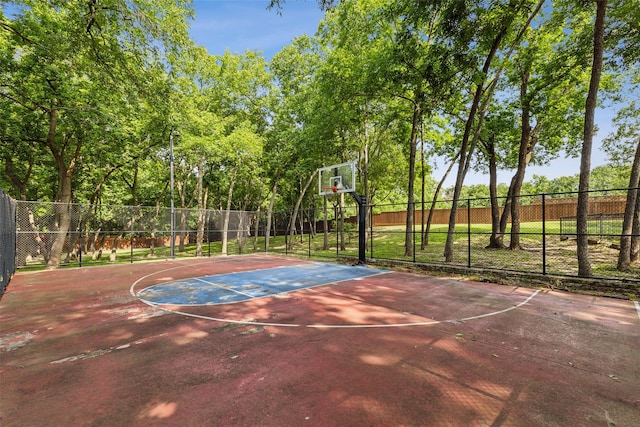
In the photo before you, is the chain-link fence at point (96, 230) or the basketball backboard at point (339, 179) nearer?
the chain-link fence at point (96, 230)

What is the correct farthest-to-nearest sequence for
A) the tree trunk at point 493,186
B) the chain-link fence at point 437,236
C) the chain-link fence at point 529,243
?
the tree trunk at point 493,186 → the chain-link fence at point 437,236 → the chain-link fence at point 529,243

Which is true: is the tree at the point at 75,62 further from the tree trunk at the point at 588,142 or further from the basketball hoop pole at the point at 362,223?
the tree trunk at the point at 588,142

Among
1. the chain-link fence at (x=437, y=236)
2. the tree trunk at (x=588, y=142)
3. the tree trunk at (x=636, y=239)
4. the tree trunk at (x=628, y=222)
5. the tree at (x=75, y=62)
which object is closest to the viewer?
the tree at (x=75, y=62)

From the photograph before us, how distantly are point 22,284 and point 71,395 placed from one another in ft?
30.7

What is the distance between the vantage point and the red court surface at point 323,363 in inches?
111

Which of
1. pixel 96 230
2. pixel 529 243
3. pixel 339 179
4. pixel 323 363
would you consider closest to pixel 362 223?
pixel 339 179

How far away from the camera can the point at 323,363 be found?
379cm

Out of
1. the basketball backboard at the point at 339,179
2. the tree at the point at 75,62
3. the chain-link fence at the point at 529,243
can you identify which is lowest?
the chain-link fence at the point at 529,243

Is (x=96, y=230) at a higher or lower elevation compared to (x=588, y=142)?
lower

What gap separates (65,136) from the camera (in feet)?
47.1

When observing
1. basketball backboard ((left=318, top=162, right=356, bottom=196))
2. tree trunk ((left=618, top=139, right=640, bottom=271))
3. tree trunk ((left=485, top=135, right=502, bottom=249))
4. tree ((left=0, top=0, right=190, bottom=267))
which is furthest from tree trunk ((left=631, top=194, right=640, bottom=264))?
tree ((left=0, top=0, right=190, bottom=267))

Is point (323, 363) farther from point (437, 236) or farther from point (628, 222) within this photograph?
point (437, 236)

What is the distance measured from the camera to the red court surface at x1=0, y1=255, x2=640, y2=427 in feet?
9.21

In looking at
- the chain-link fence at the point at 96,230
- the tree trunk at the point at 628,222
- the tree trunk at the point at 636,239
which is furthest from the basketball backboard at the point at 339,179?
the tree trunk at the point at 636,239
